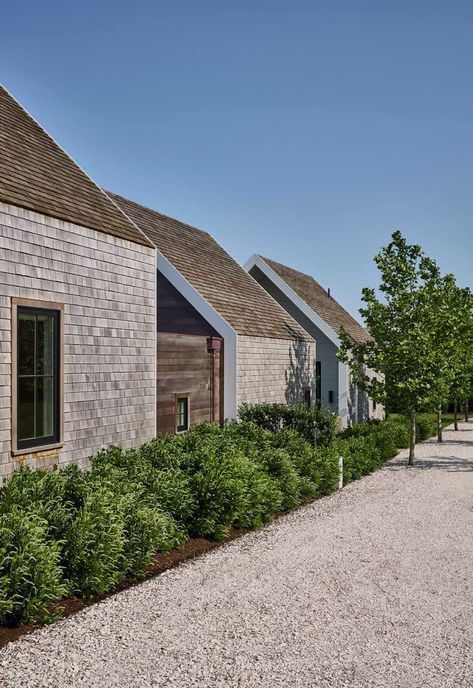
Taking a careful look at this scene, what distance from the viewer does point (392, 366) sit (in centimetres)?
1889

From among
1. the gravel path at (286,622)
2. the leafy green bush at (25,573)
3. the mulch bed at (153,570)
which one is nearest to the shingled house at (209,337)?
the mulch bed at (153,570)

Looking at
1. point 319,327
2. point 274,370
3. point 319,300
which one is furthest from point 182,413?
point 319,300

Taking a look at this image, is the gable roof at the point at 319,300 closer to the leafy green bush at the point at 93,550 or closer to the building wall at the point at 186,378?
the building wall at the point at 186,378

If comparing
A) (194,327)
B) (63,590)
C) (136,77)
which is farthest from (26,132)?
(63,590)

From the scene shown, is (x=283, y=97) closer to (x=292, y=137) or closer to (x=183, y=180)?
(x=292, y=137)

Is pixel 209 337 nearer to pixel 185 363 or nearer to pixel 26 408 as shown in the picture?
pixel 185 363

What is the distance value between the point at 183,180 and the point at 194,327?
155 inches

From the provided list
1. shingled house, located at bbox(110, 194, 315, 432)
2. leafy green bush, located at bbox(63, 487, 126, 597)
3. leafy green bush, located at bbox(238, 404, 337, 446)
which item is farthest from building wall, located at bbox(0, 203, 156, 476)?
leafy green bush, located at bbox(238, 404, 337, 446)

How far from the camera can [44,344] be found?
9.87m

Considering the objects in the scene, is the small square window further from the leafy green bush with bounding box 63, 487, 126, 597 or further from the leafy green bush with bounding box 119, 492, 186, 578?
the leafy green bush with bounding box 63, 487, 126, 597

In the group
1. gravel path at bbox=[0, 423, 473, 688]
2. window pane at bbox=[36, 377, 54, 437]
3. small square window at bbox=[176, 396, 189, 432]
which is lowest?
gravel path at bbox=[0, 423, 473, 688]

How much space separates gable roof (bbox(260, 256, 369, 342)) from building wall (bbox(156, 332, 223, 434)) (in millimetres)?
10272

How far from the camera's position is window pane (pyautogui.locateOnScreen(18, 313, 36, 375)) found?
368 inches

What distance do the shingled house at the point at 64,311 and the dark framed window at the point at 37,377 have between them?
0.05 ft
